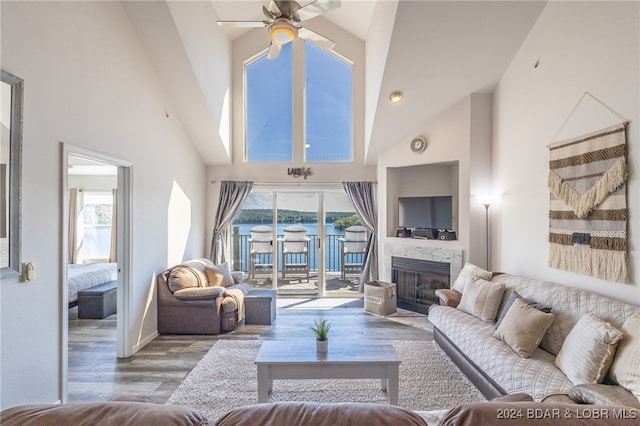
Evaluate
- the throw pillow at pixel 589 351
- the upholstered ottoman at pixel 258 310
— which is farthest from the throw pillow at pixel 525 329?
the upholstered ottoman at pixel 258 310

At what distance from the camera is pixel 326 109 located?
5.80m

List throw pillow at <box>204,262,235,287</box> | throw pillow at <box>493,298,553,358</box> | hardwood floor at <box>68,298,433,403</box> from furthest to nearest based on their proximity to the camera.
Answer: throw pillow at <box>204,262,235,287</box> < hardwood floor at <box>68,298,433,403</box> < throw pillow at <box>493,298,553,358</box>

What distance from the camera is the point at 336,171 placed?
5.76 meters

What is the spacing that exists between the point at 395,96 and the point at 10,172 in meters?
3.90

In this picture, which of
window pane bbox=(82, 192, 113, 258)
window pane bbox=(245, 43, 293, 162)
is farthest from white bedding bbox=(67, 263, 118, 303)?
window pane bbox=(245, 43, 293, 162)

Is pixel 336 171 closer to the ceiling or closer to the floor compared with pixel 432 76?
closer to the floor

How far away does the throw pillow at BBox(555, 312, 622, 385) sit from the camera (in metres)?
1.94

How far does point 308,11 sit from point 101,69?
2.02 metres

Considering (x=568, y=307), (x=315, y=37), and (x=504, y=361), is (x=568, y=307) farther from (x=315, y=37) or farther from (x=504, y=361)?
(x=315, y=37)

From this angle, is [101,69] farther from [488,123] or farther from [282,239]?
[488,123]

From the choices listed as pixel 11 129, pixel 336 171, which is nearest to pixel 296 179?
pixel 336 171

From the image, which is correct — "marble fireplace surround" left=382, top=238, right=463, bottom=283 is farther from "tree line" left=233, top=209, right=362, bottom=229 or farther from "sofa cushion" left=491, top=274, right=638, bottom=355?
"sofa cushion" left=491, top=274, right=638, bottom=355

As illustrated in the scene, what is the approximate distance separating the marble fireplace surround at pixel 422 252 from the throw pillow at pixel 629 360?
235 centimetres

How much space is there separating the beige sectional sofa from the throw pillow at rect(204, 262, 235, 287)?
2913 millimetres
